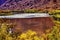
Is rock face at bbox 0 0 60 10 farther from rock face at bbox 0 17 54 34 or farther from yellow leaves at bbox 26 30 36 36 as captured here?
yellow leaves at bbox 26 30 36 36

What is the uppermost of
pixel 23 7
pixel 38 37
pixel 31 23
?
pixel 23 7

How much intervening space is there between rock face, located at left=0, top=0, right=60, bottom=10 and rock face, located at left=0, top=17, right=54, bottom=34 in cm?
13

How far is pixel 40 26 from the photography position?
1.94 m

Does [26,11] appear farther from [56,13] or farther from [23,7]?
[56,13]

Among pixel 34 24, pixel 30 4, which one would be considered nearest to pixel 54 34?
pixel 34 24

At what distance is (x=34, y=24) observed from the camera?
6.38 feet

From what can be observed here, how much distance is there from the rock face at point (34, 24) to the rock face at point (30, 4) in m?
0.13

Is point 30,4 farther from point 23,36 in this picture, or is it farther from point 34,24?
point 23,36

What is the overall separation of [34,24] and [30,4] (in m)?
0.21

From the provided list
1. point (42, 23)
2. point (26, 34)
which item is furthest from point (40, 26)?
point (26, 34)

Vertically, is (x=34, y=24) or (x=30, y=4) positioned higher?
(x=30, y=4)

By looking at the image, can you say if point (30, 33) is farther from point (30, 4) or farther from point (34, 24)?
point (30, 4)

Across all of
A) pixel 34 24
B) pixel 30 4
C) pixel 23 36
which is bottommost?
pixel 23 36

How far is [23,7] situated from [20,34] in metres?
0.29
